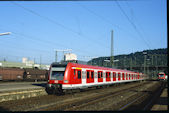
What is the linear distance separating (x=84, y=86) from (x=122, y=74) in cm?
2045

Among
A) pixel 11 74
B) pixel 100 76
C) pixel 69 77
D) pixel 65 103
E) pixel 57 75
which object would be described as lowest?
pixel 65 103

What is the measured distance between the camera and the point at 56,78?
20.0m

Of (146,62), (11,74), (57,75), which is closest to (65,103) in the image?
(57,75)

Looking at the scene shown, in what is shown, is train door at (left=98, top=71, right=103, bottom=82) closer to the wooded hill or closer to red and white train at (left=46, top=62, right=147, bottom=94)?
red and white train at (left=46, top=62, right=147, bottom=94)

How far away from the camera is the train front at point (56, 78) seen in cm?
1953

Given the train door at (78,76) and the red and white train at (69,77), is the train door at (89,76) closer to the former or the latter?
the red and white train at (69,77)

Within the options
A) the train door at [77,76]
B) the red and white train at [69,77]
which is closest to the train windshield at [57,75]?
the red and white train at [69,77]

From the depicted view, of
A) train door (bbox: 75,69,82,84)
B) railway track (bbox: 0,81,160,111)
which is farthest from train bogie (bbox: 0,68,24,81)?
railway track (bbox: 0,81,160,111)

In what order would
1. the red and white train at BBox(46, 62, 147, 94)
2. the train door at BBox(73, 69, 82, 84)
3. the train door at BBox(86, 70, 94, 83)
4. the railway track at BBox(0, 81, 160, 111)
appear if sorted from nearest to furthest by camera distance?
the railway track at BBox(0, 81, 160, 111) < the red and white train at BBox(46, 62, 147, 94) < the train door at BBox(73, 69, 82, 84) < the train door at BBox(86, 70, 94, 83)

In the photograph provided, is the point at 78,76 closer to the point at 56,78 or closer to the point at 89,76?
the point at 56,78

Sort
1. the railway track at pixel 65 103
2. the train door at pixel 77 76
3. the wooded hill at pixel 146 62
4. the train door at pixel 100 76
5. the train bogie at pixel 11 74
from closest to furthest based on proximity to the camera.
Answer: the railway track at pixel 65 103 → the train door at pixel 77 76 → the train door at pixel 100 76 → the train bogie at pixel 11 74 → the wooded hill at pixel 146 62

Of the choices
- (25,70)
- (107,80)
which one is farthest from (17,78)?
(107,80)

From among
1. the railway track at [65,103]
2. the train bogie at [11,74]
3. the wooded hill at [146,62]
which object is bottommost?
the railway track at [65,103]

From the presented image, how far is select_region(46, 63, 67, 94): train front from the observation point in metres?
19.5
